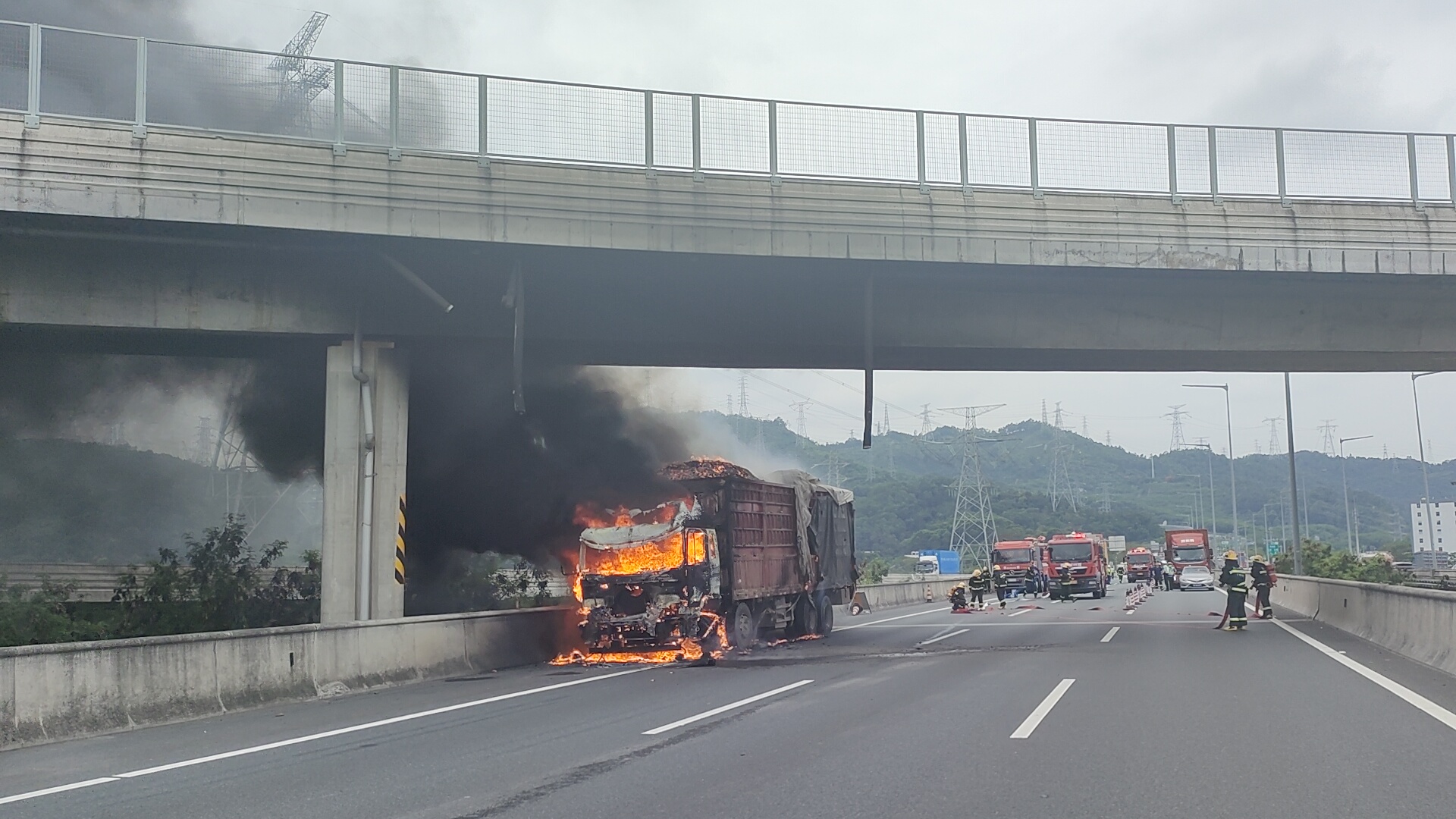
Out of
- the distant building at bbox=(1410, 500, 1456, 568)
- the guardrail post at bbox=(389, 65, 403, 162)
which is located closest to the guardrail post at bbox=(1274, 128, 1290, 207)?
the guardrail post at bbox=(389, 65, 403, 162)

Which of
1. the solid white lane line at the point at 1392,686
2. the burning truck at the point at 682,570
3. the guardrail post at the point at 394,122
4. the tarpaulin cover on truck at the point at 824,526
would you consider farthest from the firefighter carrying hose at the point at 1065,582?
the guardrail post at the point at 394,122

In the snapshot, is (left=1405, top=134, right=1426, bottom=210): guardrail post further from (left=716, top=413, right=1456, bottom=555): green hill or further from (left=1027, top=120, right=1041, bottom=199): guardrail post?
(left=716, top=413, right=1456, bottom=555): green hill

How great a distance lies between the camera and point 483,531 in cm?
2605

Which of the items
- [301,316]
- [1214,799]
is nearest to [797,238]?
[301,316]

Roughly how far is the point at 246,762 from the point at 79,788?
1.30 meters

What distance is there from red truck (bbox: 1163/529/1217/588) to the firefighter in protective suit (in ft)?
114

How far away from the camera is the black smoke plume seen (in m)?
23.7

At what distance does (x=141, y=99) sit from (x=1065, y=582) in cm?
3584

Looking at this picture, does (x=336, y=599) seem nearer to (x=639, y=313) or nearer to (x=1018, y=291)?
(x=639, y=313)

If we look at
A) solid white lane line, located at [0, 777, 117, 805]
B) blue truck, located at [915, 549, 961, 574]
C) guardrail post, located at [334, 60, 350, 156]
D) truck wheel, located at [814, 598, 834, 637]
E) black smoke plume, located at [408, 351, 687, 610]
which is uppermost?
guardrail post, located at [334, 60, 350, 156]

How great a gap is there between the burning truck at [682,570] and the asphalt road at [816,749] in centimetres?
226

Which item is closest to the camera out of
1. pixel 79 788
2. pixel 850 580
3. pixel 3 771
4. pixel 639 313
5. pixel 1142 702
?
pixel 79 788

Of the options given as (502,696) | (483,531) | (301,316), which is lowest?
(502,696)

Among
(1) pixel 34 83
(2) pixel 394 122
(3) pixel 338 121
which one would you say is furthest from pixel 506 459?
(1) pixel 34 83
